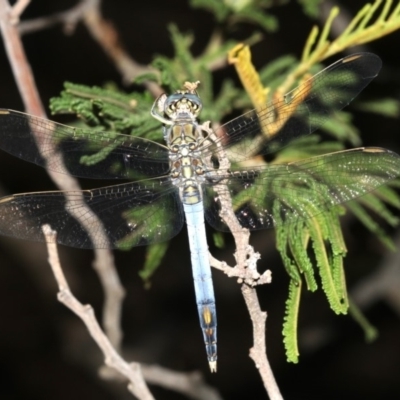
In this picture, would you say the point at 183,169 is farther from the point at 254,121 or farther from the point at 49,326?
the point at 49,326

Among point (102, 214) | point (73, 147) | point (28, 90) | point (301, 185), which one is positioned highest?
point (28, 90)

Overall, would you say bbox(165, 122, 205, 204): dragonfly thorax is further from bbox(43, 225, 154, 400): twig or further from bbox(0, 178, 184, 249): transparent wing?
bbox(43, 225, 154, 400): twig

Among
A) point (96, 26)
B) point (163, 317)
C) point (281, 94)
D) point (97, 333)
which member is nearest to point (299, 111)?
point (281, 94)

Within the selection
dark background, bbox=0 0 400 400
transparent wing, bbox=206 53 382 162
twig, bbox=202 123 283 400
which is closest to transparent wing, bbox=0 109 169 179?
transparent wing, bbox=206 53 382 162

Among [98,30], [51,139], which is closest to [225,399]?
[98,30]

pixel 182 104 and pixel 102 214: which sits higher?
pixel 182 104

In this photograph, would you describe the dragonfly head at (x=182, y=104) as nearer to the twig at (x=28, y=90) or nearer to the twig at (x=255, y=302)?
the twig at (x=28, y=90)

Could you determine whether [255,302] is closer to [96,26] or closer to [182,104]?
[182,104]

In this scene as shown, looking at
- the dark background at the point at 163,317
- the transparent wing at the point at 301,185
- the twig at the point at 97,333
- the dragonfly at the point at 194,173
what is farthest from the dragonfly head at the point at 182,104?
the dark background at the point at 163,317
